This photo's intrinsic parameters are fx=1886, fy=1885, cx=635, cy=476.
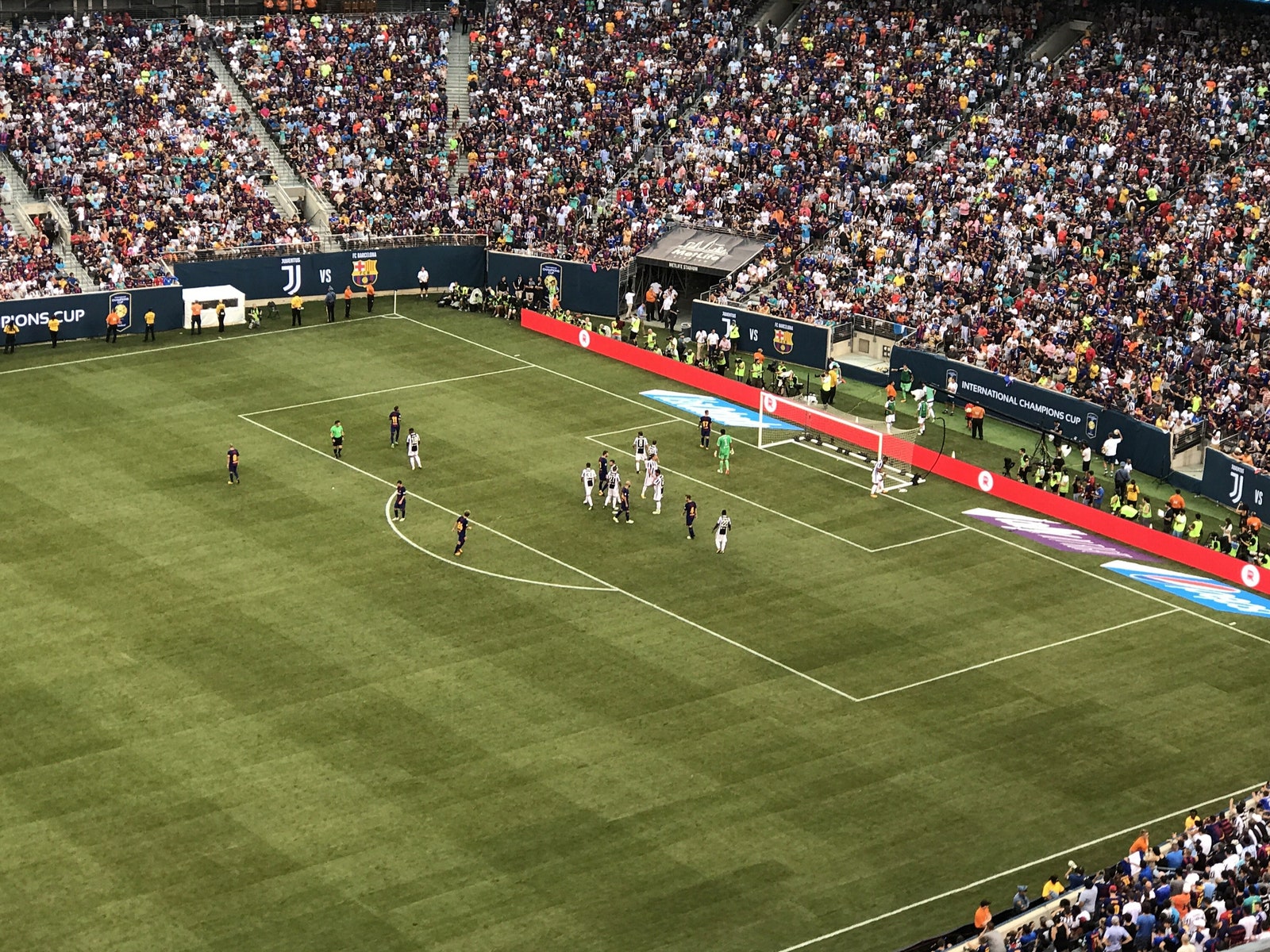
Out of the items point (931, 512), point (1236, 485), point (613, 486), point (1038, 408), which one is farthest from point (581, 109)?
point (1236, 485)

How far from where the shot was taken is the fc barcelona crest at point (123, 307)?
6962 centimetres

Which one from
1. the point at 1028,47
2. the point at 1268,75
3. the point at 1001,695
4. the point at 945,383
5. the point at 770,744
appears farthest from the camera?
the point at 1028,47

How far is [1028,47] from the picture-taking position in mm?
79062

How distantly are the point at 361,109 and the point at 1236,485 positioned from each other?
4337cm

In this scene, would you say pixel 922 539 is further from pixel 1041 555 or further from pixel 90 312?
pixel 90 312

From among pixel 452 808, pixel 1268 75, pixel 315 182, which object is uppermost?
pixel 1268 75

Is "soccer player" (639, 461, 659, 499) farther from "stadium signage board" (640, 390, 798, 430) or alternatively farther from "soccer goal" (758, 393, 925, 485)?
"soccer goal" (758, 393, 925, 485)

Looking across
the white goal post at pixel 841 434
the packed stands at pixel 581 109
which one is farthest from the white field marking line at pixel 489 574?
the packed stands at pixel 581 109

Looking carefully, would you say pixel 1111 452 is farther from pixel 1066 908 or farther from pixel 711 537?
pixel 1066 908

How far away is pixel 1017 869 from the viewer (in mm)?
35812

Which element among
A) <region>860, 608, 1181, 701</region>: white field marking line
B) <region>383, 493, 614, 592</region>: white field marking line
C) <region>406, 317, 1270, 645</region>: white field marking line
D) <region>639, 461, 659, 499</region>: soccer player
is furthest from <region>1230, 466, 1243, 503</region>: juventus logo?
<region>383, 493, 614, 592</region>: white field marking line

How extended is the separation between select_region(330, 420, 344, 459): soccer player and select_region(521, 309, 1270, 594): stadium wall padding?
14061 millimetres

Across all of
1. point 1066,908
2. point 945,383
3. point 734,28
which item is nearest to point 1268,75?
point 945,383

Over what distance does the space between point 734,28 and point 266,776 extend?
56.6 meters
